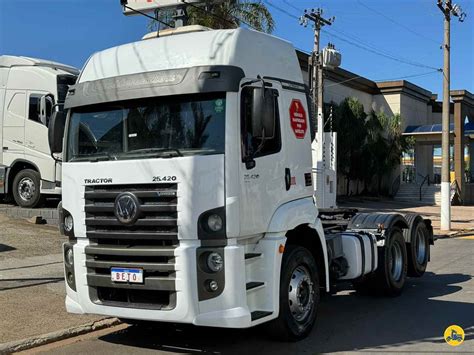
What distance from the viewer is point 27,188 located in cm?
1541

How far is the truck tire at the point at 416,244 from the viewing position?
376 inches

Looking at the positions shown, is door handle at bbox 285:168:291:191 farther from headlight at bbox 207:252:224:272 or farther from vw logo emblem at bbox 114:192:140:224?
vw logo emblem at bbox 114:192:140:224

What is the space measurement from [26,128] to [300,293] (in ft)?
38.0

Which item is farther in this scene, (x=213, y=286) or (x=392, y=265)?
(x=392, y=265)

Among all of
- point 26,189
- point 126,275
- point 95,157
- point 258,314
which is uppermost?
point 95,157

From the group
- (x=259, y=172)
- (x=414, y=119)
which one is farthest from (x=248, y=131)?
(x=414, y=119)

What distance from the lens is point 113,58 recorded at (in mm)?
6055

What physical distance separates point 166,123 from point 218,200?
97cm

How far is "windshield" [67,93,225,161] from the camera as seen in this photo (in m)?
5.31

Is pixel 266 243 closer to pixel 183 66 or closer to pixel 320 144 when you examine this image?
pixel 183 66

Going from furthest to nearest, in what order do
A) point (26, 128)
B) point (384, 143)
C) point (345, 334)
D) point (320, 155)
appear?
1. point (384, 143)
2. point (320, 155)
3. point (26, 128)
4. point (345, 334)

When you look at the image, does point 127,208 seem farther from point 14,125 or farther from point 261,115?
point 14,125

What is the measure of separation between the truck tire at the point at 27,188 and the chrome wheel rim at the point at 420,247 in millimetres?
10077

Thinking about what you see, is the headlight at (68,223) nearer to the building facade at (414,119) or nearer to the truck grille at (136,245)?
the truck grille at (136,245)
